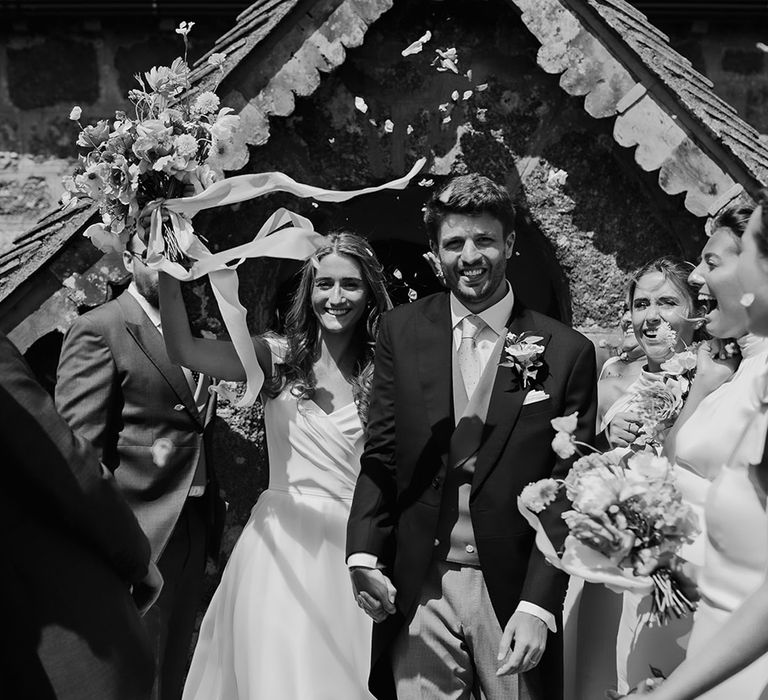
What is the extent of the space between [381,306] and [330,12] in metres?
1.21

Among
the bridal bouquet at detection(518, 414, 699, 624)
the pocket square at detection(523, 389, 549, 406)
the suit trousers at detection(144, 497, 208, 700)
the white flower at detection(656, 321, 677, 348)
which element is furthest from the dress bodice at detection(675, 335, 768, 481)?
the suit trousers at detection(144, 497, 208, 700)

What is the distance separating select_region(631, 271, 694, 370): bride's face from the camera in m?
4.29

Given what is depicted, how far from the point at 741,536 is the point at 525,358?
1069 mm

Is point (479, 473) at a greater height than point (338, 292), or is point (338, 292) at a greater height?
point (338, 292)

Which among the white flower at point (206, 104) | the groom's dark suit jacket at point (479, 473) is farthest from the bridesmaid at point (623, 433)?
the white flower at point (206, 104)

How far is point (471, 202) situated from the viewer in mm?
3656

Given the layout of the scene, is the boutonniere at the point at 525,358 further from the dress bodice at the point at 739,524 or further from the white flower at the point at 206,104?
the white flower at the point at 206,104

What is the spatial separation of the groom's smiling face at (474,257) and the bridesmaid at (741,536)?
3.72 ft

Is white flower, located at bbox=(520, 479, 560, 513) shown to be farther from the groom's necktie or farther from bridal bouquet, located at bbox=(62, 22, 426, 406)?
bridal bouquet, located at bbox=(62, 22, 426, 406)

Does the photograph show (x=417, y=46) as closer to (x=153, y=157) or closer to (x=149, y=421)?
(x=153, y=157)

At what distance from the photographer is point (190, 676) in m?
4.35

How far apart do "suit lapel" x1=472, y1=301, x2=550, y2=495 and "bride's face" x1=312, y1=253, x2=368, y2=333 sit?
2.91 ft

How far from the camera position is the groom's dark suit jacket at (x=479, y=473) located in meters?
3.45

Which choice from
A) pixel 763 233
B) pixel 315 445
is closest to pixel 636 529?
pixel 763 233
